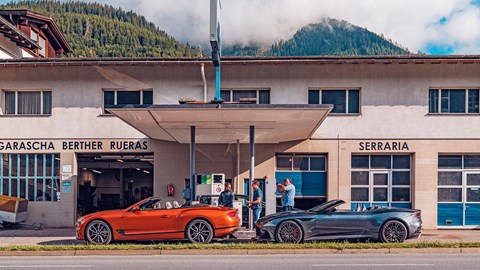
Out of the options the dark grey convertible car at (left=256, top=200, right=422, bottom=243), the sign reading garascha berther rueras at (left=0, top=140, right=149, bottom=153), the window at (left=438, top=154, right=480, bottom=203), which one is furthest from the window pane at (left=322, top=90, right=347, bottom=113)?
the dark grey convertible car at (left=256, top=200, right=422, bottom=243)

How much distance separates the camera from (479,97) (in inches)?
858

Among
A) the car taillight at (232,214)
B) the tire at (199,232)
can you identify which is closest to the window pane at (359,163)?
the car taillight at (232,214)

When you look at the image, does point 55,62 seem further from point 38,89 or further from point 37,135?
point 37,135

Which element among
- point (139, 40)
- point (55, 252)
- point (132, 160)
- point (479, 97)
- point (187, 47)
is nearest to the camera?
point (55, 252)

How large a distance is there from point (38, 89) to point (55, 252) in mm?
10220

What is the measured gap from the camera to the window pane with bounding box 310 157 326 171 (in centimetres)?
2202

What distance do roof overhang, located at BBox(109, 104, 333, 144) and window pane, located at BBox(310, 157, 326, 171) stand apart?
144 centimetres

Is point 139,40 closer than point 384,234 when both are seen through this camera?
No

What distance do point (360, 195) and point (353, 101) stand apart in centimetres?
363

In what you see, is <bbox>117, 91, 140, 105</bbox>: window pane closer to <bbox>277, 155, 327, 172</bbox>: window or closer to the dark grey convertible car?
<bbox>277, 155, 327, 172</bbox>: window

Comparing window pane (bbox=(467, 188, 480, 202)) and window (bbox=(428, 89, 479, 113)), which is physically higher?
window (bbox=(428, 89, 479, 113))

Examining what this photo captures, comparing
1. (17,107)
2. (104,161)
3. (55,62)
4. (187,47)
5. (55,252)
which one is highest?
(187,47)

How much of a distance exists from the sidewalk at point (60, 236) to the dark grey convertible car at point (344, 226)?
1.25 meters

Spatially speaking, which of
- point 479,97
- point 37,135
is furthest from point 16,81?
point 479,97
